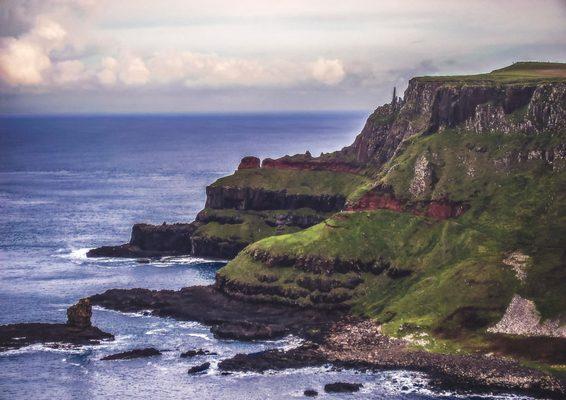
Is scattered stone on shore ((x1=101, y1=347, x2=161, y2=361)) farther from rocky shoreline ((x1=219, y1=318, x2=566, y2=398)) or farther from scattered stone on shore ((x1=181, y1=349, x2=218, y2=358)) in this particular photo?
rocky shoreline ((x1=219, y1=318, x2=566, y2=398))

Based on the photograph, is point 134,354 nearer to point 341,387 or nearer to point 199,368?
point 199,368

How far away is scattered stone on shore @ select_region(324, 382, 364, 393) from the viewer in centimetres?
17225

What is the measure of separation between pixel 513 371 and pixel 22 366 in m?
87.2

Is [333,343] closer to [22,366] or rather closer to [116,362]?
[116,362]

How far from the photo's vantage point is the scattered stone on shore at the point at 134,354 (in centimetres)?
19075

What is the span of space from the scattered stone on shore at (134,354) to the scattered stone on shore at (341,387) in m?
37.3

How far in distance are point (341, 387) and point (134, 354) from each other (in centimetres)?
4201

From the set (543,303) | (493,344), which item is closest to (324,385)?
(493,344)

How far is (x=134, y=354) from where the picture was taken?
19212 cm

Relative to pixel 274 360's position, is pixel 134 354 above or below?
above

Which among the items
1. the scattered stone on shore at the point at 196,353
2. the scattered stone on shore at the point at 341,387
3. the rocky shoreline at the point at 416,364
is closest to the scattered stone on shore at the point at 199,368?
the rocky shoreline at the point at 416,364

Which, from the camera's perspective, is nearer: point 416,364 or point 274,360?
point 416,364

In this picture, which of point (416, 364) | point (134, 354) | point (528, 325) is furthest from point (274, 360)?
point (528, 325)

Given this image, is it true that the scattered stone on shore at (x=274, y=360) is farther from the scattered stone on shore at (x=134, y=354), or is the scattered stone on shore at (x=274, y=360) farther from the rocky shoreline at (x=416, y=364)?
the scattered stone on shore at (x=134, y=354)
